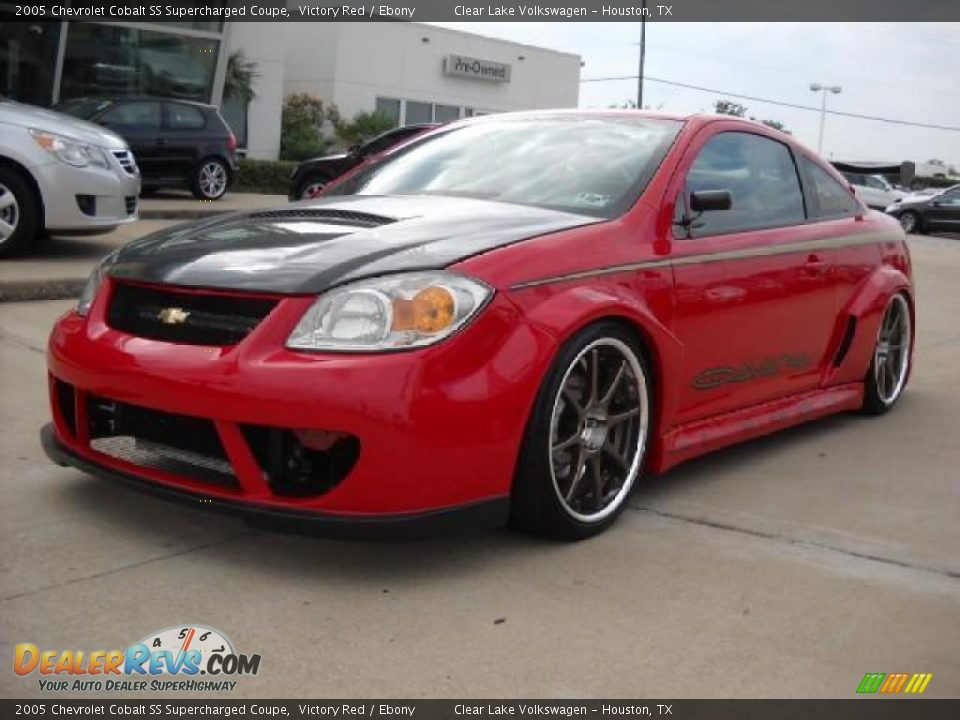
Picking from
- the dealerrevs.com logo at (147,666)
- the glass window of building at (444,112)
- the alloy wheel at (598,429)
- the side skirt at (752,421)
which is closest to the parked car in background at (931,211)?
the glass window of building at (444,112)

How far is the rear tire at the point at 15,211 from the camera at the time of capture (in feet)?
24.7

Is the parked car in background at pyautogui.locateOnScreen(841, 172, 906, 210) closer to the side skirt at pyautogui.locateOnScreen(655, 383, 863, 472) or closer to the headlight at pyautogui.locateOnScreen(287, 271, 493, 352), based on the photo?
the side skirt at pyautogui.locateOnScreen(655, 383, 863, 472)

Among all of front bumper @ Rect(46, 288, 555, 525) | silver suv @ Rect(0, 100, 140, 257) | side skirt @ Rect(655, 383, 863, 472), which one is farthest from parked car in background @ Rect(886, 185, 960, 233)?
front bumper @ Rect(46, 288, 555, 525)

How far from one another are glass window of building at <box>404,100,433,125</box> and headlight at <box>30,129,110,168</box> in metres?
28.5

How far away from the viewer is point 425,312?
9.71 feet

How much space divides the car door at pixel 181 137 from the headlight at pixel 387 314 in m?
12.9

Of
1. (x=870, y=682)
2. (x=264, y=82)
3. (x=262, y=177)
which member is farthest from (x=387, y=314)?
(x=264, y=82)

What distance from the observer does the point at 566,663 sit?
255cm

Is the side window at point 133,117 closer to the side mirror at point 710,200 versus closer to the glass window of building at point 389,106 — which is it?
the side mirror at point 710,200

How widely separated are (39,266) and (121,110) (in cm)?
743

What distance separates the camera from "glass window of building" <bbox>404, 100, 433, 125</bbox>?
118 feet

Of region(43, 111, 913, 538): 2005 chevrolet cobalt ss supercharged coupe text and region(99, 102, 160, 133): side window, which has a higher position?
region(99, 102, 160, 133): side window

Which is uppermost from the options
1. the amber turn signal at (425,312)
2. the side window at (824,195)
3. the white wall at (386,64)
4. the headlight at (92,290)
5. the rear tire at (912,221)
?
the white wall at (386,64)
